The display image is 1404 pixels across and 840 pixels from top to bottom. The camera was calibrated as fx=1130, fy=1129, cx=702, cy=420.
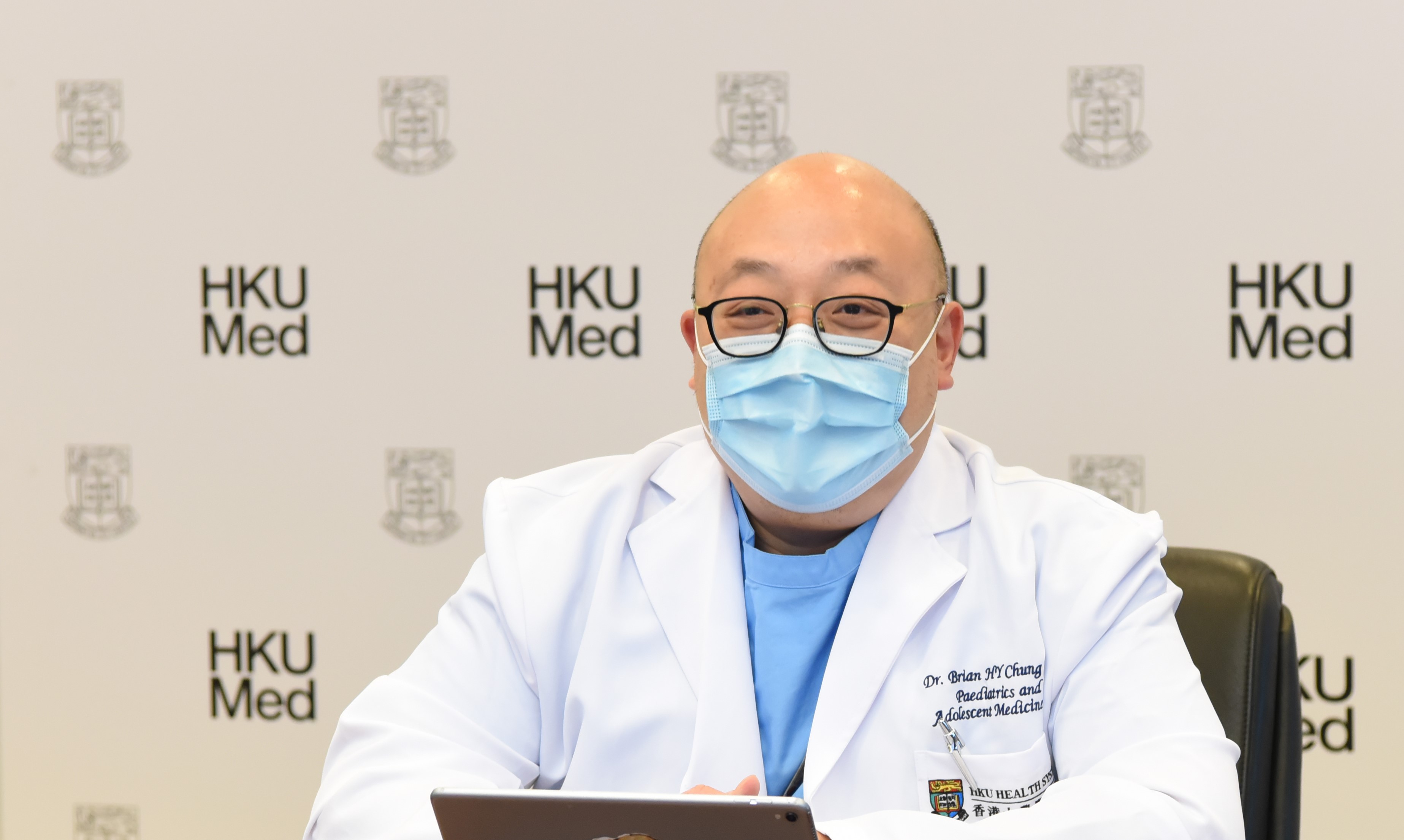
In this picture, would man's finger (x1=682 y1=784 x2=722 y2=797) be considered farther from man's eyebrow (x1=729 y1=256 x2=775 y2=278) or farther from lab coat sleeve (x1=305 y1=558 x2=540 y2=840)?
man's eyebrow (x1=729 y1=256 x2=775 y2=278)

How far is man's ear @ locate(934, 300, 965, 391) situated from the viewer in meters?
1.36

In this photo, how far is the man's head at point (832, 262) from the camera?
1.26 meters

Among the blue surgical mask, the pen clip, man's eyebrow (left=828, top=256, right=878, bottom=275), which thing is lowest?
the pen clip

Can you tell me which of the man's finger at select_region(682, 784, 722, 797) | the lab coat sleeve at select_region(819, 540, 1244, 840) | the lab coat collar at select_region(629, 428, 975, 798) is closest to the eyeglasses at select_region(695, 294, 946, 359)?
the lab coat collar at select_region(629, 428, 975, 798)

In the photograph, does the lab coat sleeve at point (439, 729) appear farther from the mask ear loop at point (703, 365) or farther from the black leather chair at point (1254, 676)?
the black leather chair at point (1254, 676)

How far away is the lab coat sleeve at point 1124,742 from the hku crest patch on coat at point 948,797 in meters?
0.10

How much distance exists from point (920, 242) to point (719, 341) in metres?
0.26

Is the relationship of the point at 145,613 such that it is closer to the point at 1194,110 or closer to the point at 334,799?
the point at 334,799

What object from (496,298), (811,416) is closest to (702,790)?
(811,416)

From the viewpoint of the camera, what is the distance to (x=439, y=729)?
1.24m

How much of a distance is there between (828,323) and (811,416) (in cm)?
11

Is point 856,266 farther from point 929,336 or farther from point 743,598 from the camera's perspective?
point 743,598

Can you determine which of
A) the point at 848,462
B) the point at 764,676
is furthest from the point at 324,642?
the point at 848,462

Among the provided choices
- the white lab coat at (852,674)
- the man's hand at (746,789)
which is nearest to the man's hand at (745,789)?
the man's hand at (746,789)
